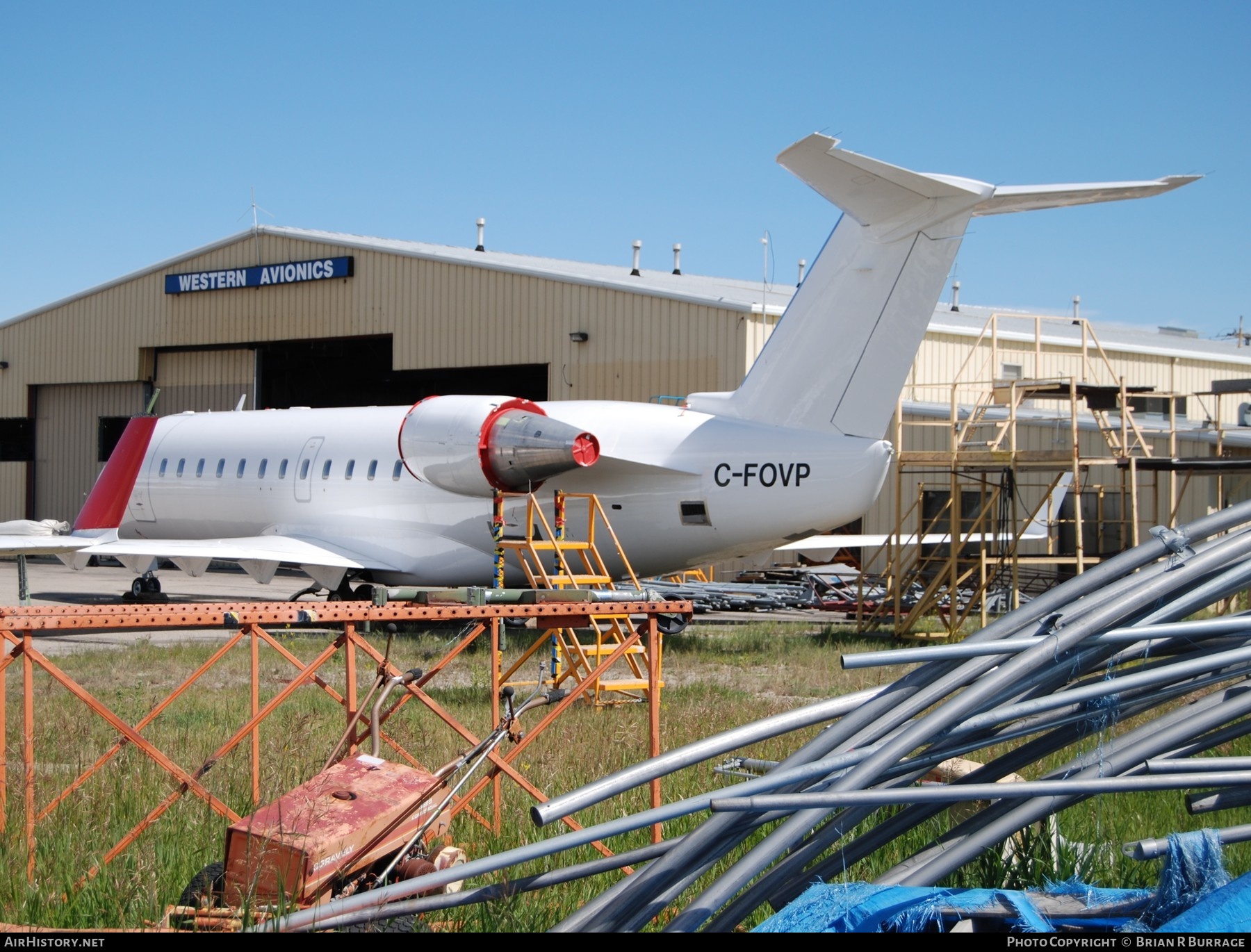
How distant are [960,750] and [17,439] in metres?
40.6

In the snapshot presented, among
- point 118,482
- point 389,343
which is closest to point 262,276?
point 389,343

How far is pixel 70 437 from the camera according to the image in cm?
3847

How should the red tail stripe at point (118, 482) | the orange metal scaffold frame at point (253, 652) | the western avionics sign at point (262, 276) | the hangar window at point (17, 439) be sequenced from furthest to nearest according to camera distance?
1. the hangar window at point (17, 439)
2. the western avionics sign at point (262, 276)
3. the red tail stripe at point (118, 482)
4. the orange metal scaffold frame at point (253, 652)

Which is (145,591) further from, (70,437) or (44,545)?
(70,437)

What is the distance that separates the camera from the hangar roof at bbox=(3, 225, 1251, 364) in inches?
1123

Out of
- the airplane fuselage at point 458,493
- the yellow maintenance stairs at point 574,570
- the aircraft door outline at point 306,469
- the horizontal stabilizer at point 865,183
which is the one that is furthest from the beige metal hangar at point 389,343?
the horizontal stabilizer at point 865,183

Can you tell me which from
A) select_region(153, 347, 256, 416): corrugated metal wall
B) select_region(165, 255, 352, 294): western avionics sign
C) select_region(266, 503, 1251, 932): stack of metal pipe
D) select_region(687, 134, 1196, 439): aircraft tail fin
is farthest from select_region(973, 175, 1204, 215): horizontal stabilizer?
select_region(153, 347, 256, 416): corrugated metal wall

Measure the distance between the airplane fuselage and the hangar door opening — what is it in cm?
1003

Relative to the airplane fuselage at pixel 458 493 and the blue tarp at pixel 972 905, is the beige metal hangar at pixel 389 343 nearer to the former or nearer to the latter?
the airplane fuselage at pixel 458 493

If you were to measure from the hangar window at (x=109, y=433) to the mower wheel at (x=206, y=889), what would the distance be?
A: 31.8m

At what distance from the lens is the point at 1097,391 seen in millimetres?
18344

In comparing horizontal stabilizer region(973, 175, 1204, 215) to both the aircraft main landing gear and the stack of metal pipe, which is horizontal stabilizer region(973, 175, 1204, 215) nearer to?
the stack of metal pipe

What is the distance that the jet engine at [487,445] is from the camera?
16469mm
